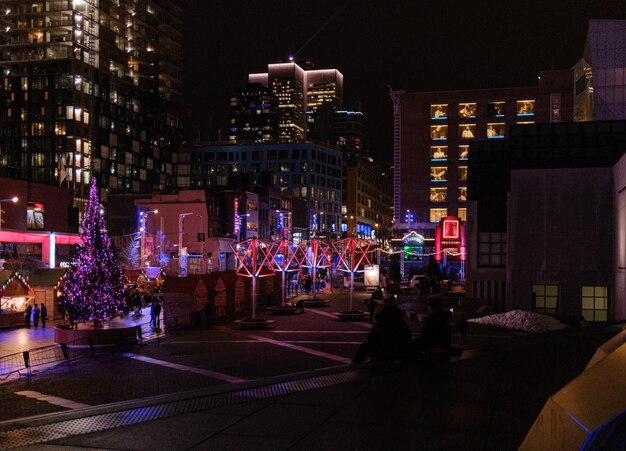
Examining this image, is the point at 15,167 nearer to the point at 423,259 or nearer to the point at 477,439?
the point at 423,259

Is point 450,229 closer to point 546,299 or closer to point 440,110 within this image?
point 546,299

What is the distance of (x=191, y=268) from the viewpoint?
82.8 meters

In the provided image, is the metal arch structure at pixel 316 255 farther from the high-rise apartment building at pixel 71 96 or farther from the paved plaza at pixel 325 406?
the high-rise apartment building at pixel 71 96

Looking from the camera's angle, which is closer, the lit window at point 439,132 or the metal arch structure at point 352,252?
the metal arch structure at point 352,252

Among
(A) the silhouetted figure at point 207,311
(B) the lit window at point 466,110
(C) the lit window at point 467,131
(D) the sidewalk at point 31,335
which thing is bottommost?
(D) the sidewalk at point 31,335

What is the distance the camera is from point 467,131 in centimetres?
9575

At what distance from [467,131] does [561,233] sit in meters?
66.1

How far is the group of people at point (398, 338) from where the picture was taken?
12672mm

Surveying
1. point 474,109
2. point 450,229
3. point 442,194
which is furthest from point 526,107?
point 450,229

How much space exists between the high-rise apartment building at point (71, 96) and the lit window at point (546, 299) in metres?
88.3

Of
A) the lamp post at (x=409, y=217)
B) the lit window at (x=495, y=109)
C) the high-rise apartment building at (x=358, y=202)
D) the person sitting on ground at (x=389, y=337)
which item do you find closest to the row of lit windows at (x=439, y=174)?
the lamp post at (x=409, y=217)

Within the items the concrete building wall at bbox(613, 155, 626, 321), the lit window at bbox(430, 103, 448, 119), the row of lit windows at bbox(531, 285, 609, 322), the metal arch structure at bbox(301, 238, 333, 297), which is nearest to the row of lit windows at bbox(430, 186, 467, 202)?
the lit window at bbox(430, 103, 448, 119)

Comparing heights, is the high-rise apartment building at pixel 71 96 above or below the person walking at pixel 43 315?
above

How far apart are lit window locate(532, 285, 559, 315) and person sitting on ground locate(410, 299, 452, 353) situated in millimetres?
20658
